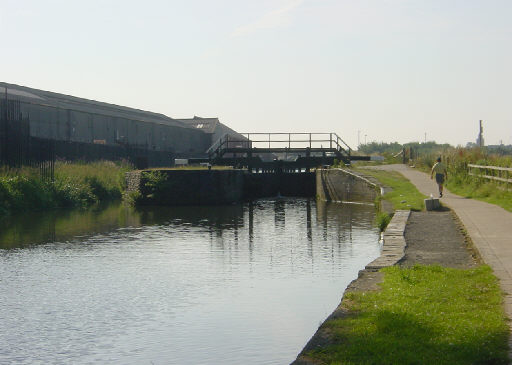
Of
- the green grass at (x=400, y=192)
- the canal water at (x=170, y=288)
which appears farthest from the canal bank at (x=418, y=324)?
the green grass at (x=400, y=192)

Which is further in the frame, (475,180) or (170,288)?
(475,180)

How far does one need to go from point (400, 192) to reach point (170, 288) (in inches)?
695

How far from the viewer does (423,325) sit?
25.1ft

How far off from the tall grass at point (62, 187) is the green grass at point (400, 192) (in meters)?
13.1

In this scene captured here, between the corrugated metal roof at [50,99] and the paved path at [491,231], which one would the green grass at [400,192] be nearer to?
the paved path at [491,231]

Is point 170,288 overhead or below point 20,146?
below

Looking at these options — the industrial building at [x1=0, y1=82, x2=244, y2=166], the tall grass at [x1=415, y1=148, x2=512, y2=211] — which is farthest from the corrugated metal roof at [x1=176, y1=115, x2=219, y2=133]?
the tall grass at [x1=415, y1=148, x2=512, y2=211]

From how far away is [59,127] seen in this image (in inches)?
1893

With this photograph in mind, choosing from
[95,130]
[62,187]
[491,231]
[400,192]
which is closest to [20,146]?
[62,187]

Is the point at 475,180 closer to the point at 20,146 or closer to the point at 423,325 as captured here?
the point at 20,146

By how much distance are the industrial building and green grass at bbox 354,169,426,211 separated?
55.2 ft

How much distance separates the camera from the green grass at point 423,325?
22.0ft

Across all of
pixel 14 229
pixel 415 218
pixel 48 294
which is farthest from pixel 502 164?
pixel 48 294

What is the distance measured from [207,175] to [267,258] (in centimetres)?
1926
